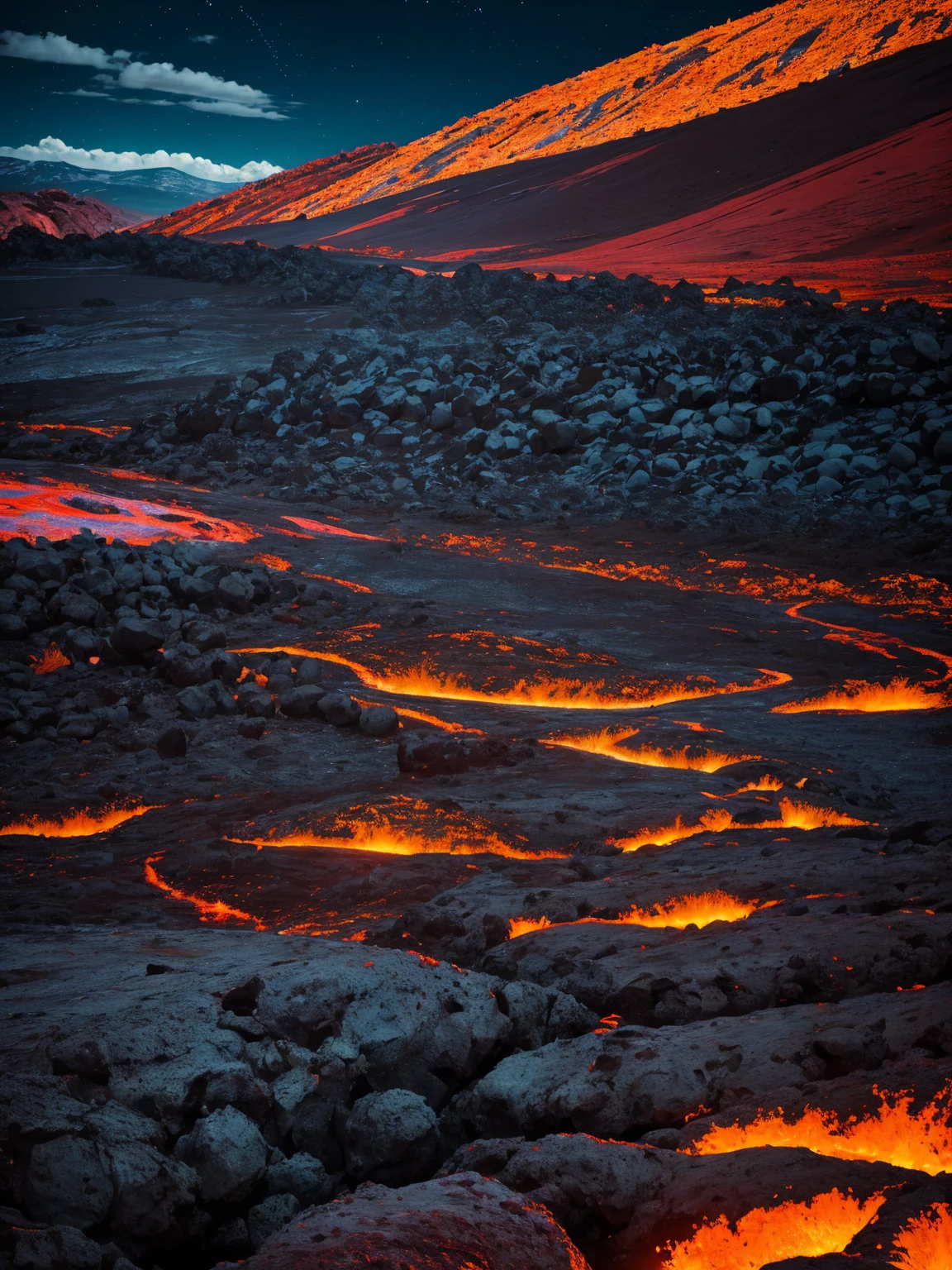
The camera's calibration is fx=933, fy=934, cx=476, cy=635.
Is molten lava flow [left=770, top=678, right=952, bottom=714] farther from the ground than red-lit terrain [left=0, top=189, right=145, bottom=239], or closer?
closer

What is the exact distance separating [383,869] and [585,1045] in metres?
2.50

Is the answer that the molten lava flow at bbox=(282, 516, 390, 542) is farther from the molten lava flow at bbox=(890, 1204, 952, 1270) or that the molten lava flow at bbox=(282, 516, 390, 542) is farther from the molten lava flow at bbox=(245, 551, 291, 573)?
the molten lava flow at bbox=(890, 1204, 952, 1270)

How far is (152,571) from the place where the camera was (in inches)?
416

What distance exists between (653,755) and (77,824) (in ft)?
14.2

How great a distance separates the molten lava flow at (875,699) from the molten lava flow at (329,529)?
7.51 metres

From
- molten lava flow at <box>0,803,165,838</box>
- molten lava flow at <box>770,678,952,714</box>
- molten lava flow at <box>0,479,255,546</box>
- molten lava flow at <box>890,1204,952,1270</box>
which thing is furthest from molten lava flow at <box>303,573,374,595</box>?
molten lava flow at <box>890,1204,952,1270</box>

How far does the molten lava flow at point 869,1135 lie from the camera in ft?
8.47

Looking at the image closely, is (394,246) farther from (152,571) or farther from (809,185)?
(152,571)

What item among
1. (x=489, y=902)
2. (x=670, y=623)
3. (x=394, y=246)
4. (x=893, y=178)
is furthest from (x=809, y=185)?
(x=489, y=902)

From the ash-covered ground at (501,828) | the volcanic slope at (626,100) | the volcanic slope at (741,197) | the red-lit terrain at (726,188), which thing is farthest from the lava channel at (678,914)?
the volcanic slope at (626,100)

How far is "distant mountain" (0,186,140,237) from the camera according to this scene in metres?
68.2

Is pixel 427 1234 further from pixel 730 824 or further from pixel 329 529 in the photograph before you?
pixel 329 529

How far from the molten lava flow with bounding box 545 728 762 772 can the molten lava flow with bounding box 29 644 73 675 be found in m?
4.97

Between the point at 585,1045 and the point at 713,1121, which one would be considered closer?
the point at 713,1121
